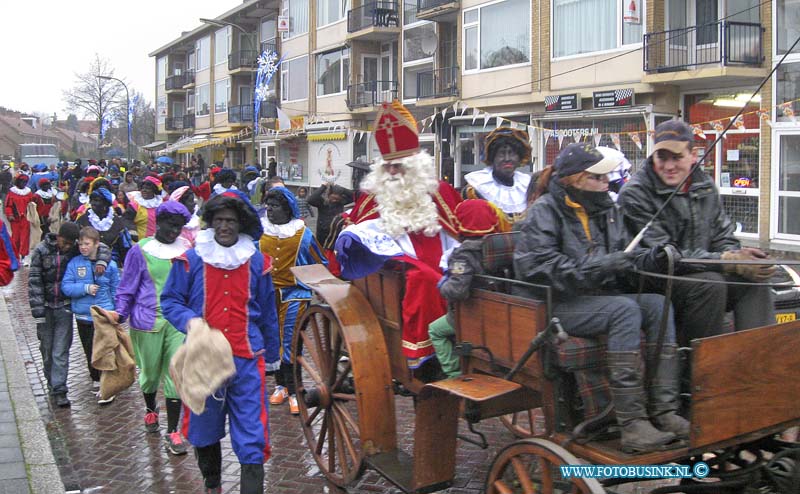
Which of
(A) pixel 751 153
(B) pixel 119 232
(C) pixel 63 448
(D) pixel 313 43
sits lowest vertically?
(C) pixel 63 448

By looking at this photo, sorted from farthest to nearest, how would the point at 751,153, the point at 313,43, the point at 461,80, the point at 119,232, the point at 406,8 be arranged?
1. the point at 313,43
2. the point at 406,8
3. the point at 461,80
4. the point at 751,153
5. the point at 119,232

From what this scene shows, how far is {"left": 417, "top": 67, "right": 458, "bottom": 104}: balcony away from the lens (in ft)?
87.6

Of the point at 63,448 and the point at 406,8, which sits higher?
the point at 406,8

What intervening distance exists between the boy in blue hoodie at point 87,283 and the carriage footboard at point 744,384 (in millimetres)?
5589

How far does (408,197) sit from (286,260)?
7.91ft

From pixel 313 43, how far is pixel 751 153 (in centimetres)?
2386

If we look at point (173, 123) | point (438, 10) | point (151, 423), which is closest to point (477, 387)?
point (151, 423)

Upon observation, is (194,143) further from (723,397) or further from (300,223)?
(723,397)

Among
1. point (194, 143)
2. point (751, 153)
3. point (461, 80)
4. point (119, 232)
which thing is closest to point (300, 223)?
point (119, 232)

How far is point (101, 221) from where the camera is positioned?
1004 cm

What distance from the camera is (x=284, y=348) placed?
23.6 feet

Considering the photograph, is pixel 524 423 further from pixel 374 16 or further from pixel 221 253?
pixel 374 16

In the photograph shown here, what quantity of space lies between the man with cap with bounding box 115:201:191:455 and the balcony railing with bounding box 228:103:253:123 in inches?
1600

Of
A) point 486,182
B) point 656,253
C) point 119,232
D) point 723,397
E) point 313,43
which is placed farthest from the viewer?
point 313,43
